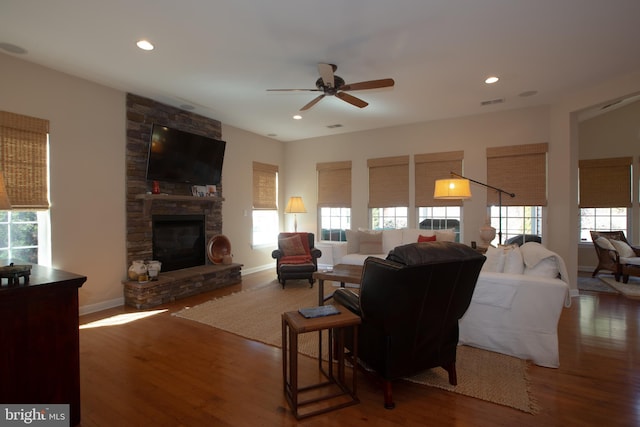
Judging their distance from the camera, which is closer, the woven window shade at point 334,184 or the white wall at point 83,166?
the white wall at point 83,166

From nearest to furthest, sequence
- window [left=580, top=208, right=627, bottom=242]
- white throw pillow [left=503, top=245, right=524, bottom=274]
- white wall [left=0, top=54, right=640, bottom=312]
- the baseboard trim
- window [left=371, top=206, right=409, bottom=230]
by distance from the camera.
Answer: white throw pillow [left=503, top=245, right=524, bottom=274], white wall [left=0, top=54, right=640, bottom=312], the baseboard trim, window [left=580, top=208, right=627, bottom=242], window [left=371, top=206, right=409, bottom=230]

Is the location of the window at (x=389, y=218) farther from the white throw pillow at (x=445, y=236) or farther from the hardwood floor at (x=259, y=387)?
the hardwood floor at (x=259, y=387)

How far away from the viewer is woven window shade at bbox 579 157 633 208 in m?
6.05

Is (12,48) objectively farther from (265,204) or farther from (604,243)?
(604,243)

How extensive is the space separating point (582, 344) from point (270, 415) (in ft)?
9.91

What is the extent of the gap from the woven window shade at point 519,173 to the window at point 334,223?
9.25 feet

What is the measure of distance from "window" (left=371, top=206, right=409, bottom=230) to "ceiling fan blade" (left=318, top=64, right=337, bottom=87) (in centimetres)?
350

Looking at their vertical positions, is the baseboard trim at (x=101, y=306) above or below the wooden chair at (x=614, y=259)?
below

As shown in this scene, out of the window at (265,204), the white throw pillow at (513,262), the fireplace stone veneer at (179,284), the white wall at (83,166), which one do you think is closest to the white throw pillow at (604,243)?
the white throw pillow at (513,262)

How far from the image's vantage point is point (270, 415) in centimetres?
201

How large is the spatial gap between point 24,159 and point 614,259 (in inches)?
339

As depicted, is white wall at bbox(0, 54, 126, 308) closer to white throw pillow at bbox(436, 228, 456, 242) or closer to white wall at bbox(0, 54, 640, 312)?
white wall at bbox(0, 54, 640, 312)

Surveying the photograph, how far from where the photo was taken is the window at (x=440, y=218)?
229 inches

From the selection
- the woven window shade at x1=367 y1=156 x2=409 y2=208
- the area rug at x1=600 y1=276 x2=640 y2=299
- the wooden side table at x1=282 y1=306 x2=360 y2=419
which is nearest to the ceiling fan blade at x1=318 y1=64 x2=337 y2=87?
the wooden side table at x1=282 y1=306 x2=360 y2=419
